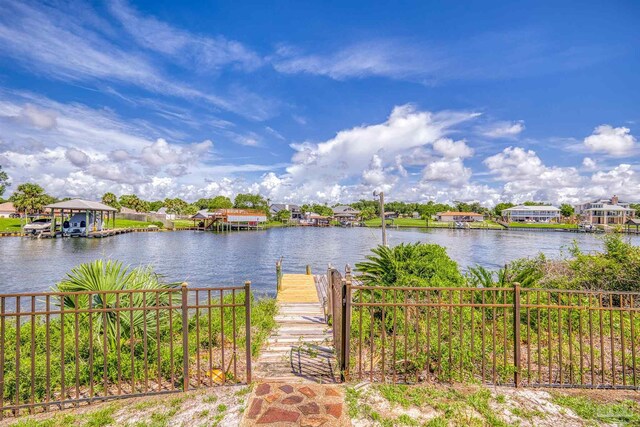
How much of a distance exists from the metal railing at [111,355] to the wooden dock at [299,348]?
18.0 inches

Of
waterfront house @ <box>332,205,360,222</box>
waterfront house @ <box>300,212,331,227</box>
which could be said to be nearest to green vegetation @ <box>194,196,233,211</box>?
waterfront house @ <box>300,212,331,227</box>

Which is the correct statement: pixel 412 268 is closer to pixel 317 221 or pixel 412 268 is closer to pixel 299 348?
pixel 299 348

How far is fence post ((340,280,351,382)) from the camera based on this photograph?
4363mm

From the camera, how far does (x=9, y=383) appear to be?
4207mm

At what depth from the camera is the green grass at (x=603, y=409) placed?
3402 millimetres

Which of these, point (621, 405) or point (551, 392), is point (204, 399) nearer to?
point (551, 392)

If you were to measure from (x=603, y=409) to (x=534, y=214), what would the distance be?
105m

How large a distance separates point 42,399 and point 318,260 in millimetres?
23888

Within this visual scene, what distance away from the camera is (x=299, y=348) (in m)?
5.57

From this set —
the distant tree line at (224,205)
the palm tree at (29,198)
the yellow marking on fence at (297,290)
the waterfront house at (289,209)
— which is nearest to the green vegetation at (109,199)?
the distant tree line at (224,205)

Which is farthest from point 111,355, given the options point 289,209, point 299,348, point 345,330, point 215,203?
point 289,209

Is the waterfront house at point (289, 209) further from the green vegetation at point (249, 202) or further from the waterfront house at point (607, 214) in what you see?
the waterfront house at point (607, 214)

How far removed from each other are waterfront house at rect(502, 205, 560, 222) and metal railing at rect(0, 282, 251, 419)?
102 metres

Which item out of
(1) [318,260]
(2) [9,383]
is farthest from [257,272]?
(2) [9,383]
